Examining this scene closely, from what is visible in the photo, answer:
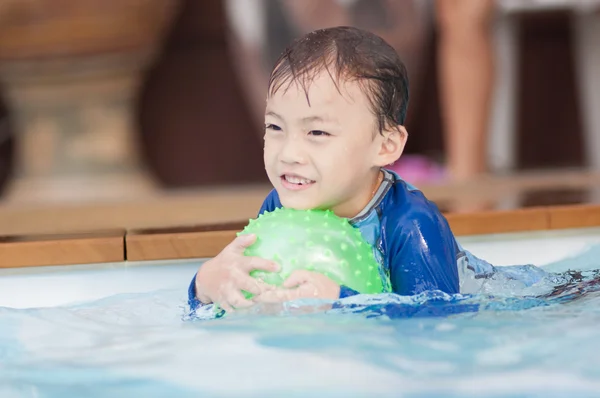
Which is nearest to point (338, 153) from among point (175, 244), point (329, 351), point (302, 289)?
point (302, 289)

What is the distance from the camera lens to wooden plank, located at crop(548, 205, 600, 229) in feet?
8.43

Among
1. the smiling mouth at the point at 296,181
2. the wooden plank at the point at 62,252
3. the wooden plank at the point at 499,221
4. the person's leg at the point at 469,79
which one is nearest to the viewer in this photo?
the smiling mouth at the point at 296,181

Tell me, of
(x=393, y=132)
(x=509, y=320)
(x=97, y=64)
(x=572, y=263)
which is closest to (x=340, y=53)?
(x=393, y=132)

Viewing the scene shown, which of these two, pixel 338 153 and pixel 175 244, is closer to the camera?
pixel 338 153

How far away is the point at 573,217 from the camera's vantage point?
2.57 meters

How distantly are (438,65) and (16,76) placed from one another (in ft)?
7.16

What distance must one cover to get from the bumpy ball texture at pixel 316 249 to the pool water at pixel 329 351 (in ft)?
0.19

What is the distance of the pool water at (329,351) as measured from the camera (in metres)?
1.34

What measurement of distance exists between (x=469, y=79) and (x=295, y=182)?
2449 millimetres

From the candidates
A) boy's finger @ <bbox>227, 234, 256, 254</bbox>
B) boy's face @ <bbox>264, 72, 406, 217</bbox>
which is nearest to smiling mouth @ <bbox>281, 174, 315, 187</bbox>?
boy's face @ <bbox>264, 72, 406, 217</bbox>

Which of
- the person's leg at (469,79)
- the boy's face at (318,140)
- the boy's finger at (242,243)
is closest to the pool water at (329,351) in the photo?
the boy's finger at (242,243)

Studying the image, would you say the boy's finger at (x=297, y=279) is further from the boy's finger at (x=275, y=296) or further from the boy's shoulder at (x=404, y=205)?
the boy's shoulder at (x=404, y=205)

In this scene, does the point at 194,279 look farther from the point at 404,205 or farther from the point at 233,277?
the point at 404,205

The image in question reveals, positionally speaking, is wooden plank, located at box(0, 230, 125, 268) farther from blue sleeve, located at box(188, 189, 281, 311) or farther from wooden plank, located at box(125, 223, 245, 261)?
blue sleeve, located at box(188, 189, 281, 311)
